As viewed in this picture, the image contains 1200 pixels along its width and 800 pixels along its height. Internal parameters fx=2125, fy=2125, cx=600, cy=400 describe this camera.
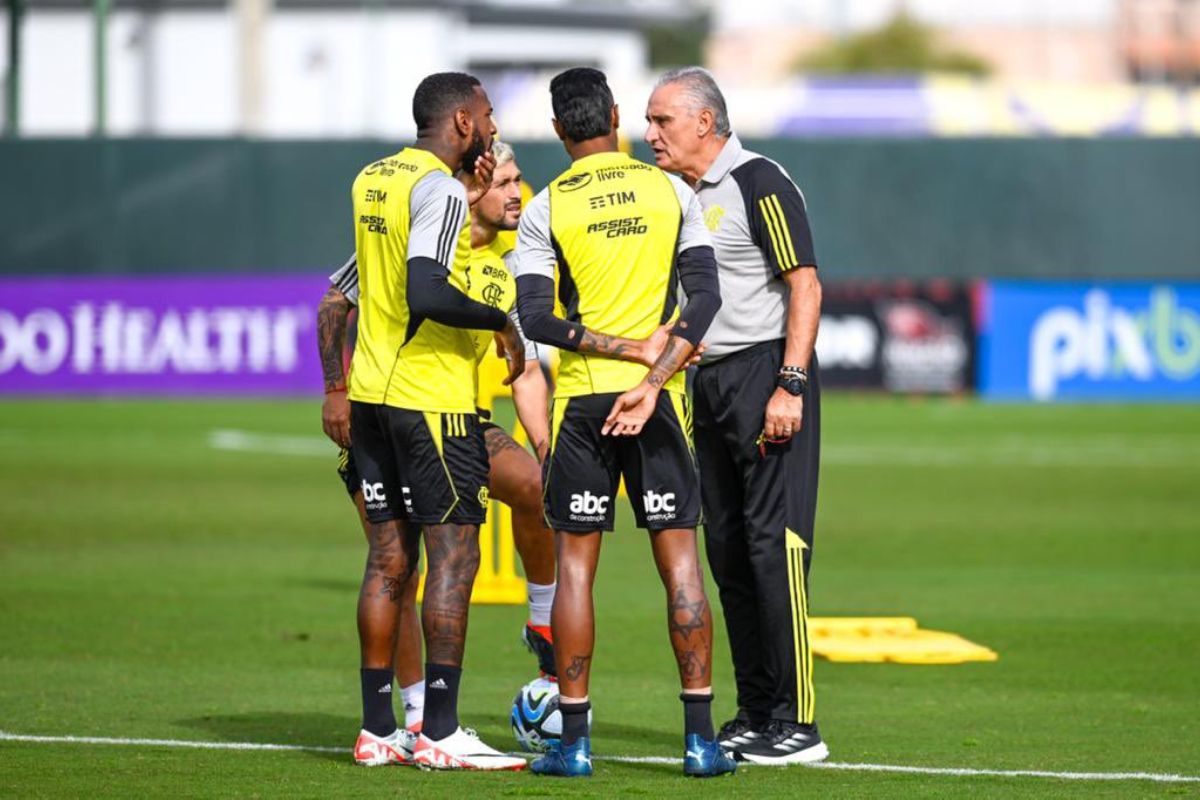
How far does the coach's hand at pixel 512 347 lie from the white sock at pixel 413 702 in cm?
121

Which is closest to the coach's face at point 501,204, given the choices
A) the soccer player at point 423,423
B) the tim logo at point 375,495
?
the soccer player at point 423,423

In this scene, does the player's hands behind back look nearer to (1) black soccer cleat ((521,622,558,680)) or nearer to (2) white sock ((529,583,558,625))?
(1) black soccer cleat ((521,622,558,680))

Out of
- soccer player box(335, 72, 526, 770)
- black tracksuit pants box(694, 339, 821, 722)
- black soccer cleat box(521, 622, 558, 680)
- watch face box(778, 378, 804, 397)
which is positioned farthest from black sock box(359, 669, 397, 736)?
watch face box(778, 378, 804, 397)

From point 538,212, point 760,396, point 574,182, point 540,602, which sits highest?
point 574,182

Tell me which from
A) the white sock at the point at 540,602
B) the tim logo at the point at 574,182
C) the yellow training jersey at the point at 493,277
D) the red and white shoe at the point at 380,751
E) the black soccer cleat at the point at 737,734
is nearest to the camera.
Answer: the tim logo at the point at 574,182

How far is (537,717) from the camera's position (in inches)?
318

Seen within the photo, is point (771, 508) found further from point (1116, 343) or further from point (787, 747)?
point (1116, 343)

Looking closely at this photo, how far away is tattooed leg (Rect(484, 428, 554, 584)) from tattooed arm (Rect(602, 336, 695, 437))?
1718 mm

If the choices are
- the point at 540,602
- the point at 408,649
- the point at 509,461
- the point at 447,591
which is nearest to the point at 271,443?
the point at 509,461

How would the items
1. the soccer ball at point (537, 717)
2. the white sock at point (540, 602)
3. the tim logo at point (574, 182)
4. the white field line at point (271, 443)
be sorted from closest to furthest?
the tim logo at point (574, 182) → the soccer ball at point (537, 717) → the white sock at point (540, 602) → the white field line at point (271, 443)

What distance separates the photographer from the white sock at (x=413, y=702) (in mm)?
7934

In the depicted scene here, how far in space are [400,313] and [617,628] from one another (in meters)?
4.02

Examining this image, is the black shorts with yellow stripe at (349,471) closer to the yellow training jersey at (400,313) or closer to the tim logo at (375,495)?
the tim logo at (375,495)

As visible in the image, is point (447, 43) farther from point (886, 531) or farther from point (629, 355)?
point (629, 355)
